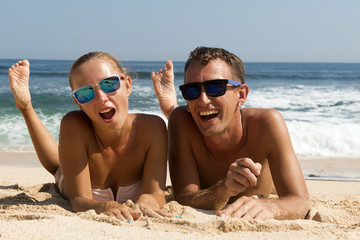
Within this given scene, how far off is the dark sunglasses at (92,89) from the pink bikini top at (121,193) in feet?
2.68

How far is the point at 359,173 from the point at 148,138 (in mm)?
3692

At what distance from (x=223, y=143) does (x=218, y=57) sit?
702 mm

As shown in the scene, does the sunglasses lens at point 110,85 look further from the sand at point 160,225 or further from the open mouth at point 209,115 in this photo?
the sand at point 160,225

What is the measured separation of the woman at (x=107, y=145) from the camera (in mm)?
3385

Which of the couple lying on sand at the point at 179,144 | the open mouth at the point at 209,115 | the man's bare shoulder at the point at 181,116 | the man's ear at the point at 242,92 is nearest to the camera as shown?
the couple lying on sand at the point at 179,144

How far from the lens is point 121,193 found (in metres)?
3.77

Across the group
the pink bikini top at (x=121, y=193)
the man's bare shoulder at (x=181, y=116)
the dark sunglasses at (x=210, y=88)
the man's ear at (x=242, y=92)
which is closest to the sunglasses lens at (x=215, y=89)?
the dark sunglasses at (x=210, y=88)

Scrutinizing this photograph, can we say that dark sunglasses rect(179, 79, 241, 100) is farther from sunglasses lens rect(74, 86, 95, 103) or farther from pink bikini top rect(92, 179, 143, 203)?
pink bikini top rect(92, 179, 143, 203)

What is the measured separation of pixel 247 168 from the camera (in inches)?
113

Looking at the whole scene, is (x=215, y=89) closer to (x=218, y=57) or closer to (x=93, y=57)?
(x=218, y=57)

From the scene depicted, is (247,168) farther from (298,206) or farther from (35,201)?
(35,201)

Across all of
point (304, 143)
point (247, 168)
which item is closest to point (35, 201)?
point (247, 168)

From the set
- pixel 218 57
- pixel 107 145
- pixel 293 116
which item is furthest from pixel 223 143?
pixel 293 116

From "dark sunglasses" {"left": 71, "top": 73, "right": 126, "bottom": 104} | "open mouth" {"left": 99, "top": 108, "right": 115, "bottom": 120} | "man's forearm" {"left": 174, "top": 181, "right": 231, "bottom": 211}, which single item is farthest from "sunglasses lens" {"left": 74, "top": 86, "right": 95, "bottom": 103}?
"man's forearm" {"left": 174, "top": 181, "right": 231, "bottom": 211}
